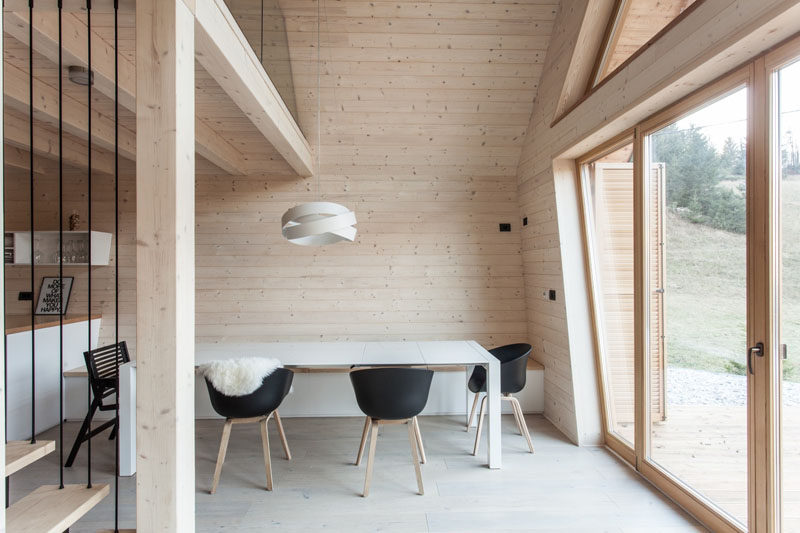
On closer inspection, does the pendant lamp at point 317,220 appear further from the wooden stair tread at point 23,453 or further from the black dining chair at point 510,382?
the black dining chair at point 510,382

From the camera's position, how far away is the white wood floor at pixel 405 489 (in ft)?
8.45

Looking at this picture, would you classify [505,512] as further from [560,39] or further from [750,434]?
[560,39]

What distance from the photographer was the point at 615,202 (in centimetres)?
338

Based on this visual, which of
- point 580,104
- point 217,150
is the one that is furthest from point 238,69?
point 580,104

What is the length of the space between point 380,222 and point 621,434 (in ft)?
9.58

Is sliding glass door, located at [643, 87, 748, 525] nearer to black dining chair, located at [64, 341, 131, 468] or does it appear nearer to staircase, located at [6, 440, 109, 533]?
staircase, located at [6, 440, 109, 533]

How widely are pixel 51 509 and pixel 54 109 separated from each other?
2.62 metres

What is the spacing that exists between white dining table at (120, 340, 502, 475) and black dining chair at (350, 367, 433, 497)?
33 centimetres

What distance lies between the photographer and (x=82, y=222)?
4.72 m

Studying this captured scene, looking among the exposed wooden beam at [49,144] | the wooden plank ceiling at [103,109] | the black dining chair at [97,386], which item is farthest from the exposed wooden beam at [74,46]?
the black dining chair at [97,386]

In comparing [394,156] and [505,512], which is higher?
[394,156]

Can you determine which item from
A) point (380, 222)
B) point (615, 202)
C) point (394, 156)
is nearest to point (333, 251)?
point (380, 222)

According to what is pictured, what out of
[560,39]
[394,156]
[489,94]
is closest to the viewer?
→ [560,39]

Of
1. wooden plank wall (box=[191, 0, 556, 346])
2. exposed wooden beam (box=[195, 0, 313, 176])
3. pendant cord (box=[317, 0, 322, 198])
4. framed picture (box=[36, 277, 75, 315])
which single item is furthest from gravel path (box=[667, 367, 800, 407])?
framed picture (box=[36, 277, 75, 315])
